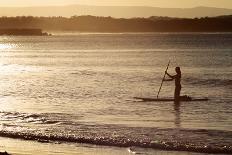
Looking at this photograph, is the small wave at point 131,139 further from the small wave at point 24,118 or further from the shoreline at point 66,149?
the small wave at point 24,118

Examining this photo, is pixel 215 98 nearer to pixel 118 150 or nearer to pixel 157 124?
pixel 157 124

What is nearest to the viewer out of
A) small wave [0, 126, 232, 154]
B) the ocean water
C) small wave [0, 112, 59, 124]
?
small wave [0, 126, 232, 154]

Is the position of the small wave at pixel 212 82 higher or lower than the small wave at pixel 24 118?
higher

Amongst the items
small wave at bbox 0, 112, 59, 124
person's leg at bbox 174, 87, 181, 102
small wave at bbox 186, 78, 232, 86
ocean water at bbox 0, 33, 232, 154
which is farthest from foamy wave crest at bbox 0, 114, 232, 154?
small wave at bbox 186, 78, 232, 86

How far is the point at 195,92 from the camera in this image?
43.1 metres

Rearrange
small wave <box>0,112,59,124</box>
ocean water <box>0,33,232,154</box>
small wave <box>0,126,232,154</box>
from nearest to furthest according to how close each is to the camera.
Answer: small wave <box>0,126,232,154</box>
ocean water <box>0,33,232,154</box>
small wave <box>0,112,59,124</box>

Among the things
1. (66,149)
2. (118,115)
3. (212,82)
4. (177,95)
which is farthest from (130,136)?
(212,82)

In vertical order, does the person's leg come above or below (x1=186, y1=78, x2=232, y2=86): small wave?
above

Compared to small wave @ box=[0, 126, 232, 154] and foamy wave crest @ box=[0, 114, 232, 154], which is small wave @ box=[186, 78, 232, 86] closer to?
foamy wave crest @ box=[0, 114, 232, 154]

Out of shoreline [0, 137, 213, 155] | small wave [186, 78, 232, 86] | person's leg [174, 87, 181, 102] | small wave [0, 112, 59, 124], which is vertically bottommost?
small wave [0, 112, 59, 124]

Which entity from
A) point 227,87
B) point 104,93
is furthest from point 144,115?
point 227,87

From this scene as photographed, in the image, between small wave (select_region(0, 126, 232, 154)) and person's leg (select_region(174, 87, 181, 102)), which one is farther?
person's leg (select_region(174, 87, 181, 102))

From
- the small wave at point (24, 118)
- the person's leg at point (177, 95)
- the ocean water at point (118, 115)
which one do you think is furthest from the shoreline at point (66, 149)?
the person's leg at point (177, 95)

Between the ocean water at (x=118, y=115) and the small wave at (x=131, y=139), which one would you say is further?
the ocean water at (x=118, y=115)
